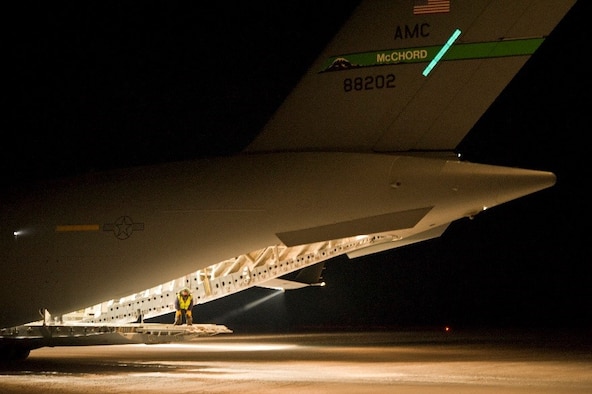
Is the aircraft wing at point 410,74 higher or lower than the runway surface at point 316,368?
higher

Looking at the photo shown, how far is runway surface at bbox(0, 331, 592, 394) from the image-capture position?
12391mm

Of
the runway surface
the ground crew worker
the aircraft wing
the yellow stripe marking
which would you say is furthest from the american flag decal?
the ground crew worker

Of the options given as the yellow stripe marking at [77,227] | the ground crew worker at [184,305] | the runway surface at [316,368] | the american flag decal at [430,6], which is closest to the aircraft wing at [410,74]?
the american flag decal at [430,6]

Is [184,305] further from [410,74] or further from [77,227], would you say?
[410,74]

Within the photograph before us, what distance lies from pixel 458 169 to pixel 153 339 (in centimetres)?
689

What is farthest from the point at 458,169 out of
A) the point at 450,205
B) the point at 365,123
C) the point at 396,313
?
the point at 396,313

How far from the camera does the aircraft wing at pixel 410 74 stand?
43.5ft

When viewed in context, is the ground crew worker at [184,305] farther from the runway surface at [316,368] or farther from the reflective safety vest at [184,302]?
the runway surface at [316,368]

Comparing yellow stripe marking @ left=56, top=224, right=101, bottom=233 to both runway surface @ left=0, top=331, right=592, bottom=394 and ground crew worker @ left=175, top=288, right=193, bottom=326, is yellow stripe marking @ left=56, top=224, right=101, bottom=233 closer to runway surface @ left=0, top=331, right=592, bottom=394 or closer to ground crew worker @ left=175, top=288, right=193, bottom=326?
runway surface @ left=0, top=331, right=592, bottom=394

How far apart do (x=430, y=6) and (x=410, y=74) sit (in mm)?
1080

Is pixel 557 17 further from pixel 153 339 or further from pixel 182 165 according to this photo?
pixel 153 339

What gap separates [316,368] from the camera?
15344 mm

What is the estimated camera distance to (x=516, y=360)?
16781 mm

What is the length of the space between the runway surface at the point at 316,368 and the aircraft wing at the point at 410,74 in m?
3.66
